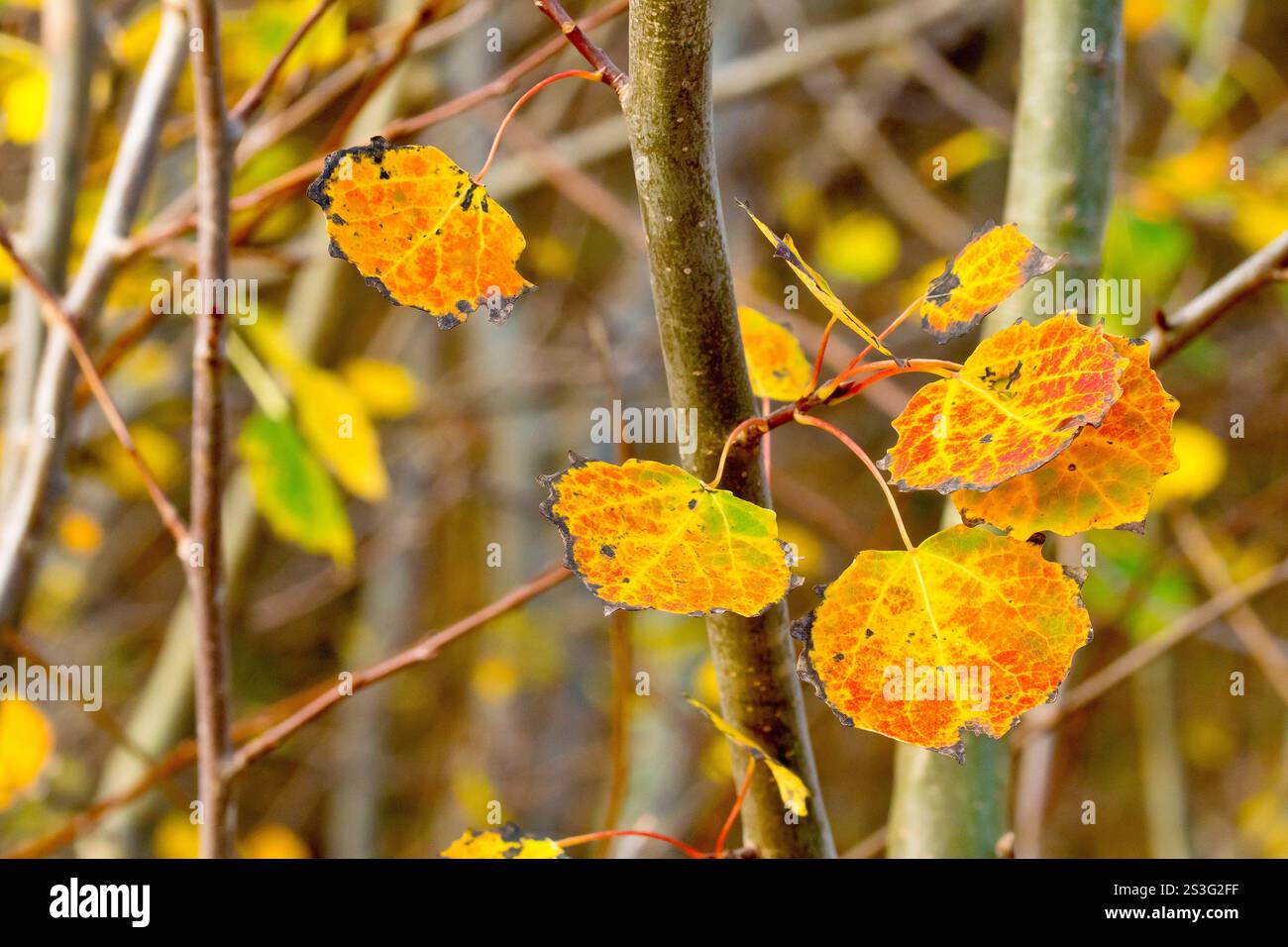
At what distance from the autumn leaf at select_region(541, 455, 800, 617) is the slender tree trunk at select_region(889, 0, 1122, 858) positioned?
7.4 inches

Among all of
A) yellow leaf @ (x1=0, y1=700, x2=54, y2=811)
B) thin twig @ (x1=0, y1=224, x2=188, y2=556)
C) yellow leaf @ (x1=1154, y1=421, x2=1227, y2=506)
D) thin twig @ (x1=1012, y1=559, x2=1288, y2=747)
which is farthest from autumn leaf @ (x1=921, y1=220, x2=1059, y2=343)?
yellow leaf @ (x1=1154, y1=421, x2=1227, y2=506)

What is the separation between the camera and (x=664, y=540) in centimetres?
18

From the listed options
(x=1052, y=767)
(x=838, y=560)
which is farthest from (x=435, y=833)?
(x=1052, y=767)

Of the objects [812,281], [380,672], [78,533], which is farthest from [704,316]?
[78,533]

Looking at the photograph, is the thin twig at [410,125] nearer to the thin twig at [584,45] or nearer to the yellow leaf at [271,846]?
the thin twig at [584,45]

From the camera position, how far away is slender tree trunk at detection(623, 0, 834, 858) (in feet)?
0.60

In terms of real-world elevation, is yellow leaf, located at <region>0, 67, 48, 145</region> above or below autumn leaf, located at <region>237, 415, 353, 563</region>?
above

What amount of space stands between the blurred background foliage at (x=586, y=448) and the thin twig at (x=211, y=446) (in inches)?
11.5

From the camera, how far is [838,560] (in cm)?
139

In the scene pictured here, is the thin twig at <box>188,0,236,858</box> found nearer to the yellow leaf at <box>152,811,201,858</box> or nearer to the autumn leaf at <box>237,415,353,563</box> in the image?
the autumn leaf at <box>237,415,353,563</box>

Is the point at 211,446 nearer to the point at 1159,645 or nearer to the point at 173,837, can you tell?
the point at 1159,645

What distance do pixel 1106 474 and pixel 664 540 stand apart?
83mm
